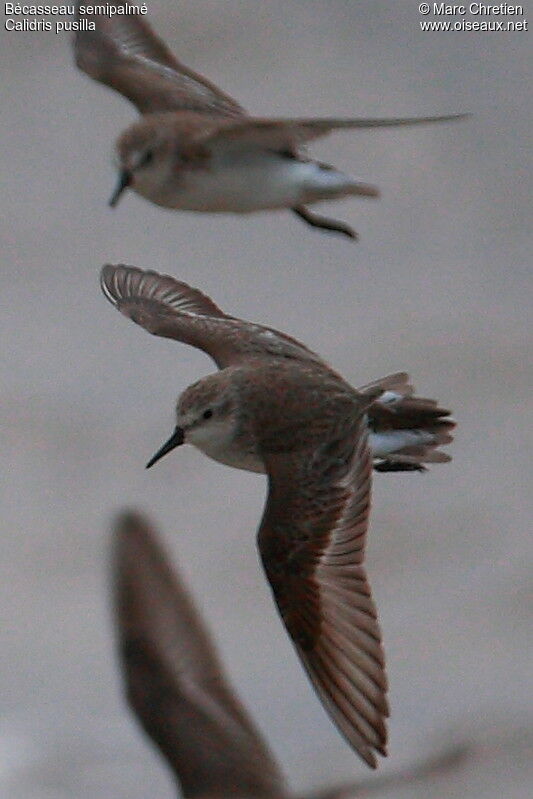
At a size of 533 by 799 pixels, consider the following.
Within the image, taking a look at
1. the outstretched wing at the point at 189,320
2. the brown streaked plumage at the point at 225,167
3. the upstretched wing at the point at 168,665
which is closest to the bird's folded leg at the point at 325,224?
the brown streaked plumage at the point at 225,167

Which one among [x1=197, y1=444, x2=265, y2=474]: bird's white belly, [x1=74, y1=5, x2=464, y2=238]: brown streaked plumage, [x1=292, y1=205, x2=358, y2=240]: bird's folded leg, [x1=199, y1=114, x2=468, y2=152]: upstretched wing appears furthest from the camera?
[x1=292, y1=205, x2=358, y2=240]: bird's folded leg

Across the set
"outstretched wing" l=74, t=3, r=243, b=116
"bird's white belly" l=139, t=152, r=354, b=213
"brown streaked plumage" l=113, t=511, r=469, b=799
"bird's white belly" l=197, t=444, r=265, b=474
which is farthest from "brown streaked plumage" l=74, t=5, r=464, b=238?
"brown streaked plumage" l=113, t=511, r=469, b=799

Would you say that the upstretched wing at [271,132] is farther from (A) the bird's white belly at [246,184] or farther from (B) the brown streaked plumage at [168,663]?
(B) the brown streaked plumage at [168,663]

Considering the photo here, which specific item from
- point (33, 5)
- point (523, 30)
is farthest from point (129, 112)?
point (523, 30)

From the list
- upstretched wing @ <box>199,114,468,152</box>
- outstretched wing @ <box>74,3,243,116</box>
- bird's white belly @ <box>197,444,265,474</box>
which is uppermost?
outstretched wing @ <box>74,3,243,116</box>

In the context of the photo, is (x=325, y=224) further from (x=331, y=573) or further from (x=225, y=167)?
(x=331, y=573)

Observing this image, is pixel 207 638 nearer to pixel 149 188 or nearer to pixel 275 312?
pixel 149 188

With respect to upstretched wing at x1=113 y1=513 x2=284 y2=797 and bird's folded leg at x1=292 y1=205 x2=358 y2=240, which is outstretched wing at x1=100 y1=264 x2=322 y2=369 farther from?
upstretched wing at x1=113 y1=513 x2=284 y2=797

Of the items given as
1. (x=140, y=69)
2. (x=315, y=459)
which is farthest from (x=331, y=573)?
(x=140, y=69)
